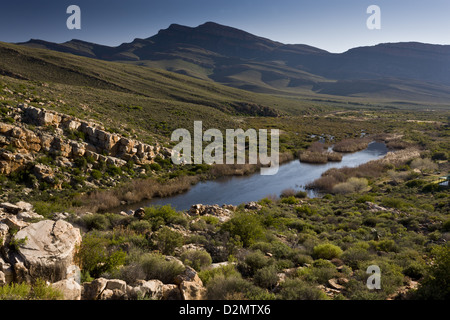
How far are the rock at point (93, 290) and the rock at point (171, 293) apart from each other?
1.28m

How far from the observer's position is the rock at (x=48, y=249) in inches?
233

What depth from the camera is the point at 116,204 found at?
65.2ft

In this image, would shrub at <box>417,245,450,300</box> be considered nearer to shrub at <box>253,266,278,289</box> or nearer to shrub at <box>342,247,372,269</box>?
shrub at <box>342,247,372,269</box>

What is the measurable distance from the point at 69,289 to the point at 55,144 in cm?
1968

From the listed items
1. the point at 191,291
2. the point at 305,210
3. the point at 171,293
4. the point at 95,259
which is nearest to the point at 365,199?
the point at 305,210

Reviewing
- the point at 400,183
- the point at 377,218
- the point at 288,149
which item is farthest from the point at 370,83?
the point at 377,218

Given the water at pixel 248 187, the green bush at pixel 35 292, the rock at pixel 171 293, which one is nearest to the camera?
the green bush at pixel 35 292

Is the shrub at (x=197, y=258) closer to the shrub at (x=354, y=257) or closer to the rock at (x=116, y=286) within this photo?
the rock at (x=116, y=286)

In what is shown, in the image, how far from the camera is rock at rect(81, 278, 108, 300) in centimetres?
544

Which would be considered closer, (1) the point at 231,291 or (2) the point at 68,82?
(1) the point at 231,291

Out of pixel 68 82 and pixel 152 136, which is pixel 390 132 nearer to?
pixel 152 136

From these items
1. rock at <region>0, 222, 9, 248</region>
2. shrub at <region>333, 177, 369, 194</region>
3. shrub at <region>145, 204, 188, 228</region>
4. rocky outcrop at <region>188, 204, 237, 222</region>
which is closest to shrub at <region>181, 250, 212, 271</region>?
shrub at <region>145, 204, 188, 228</region>

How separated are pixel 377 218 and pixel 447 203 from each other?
6.61 metres

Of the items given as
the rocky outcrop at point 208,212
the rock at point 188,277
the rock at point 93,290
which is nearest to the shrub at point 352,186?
the rocky outcrop at point 208,212
